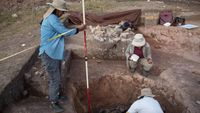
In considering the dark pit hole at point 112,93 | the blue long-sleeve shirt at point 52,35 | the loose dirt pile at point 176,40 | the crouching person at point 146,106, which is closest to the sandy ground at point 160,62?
the loose dirt pile at point 176,40

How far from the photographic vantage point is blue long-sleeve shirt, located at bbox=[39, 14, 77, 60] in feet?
18.6

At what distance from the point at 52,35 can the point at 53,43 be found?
16cm

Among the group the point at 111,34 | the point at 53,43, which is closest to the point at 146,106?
the point at 53,43

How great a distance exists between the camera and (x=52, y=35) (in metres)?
5.82

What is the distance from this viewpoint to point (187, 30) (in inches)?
390

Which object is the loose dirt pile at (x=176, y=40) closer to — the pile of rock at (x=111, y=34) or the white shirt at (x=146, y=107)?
the pile of rock at (x=111, y=34)

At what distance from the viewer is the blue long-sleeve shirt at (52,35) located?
5.66 metres

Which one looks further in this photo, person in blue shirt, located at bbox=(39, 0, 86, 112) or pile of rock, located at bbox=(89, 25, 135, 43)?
pile of rock, located at bbox=(89, 25, 135, 43)

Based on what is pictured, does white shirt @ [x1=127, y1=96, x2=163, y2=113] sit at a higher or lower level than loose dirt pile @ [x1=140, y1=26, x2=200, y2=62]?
higher

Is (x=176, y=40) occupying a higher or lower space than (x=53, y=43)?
lower

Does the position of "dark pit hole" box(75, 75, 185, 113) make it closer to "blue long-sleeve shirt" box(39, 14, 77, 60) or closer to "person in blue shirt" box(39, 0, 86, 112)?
"person in blue shirt" box(39, 0, 86, 112)

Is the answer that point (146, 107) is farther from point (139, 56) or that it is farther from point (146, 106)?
point (139, 56)

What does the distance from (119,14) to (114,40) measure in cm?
188

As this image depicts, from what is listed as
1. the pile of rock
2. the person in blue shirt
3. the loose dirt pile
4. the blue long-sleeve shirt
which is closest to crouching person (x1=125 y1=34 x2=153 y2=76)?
the pile of rock
